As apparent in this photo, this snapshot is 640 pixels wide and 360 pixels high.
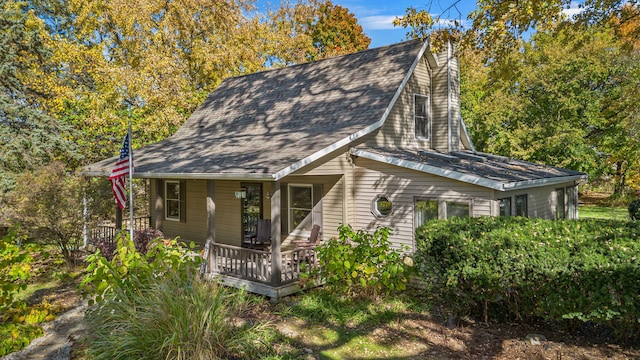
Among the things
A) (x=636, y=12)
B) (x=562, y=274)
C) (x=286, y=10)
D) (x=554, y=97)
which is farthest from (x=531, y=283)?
(x=286, y=10)

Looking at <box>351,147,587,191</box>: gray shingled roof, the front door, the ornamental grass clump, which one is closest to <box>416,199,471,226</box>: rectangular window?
<box>351,147,587,191</box>: gray shingled roof

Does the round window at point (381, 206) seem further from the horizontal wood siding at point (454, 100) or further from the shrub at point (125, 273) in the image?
the shrub at point (125, 273)

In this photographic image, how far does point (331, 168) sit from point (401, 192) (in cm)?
183

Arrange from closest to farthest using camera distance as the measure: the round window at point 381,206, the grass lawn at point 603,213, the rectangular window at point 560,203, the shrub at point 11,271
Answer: the shrub at point 11,271, the round window at point 381,206, the rectangular window at point 560,203, the grass lawn at point 603,213

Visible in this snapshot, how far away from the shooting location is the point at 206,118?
55.9 ft

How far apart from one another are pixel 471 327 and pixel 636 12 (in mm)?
10716

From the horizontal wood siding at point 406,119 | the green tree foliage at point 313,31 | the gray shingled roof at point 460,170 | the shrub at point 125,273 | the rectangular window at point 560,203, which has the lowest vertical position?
the shrub at point 125,273

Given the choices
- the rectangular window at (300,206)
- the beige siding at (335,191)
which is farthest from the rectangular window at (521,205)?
the rectangular window at (300,206)

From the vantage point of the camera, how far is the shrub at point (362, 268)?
8.30 meters

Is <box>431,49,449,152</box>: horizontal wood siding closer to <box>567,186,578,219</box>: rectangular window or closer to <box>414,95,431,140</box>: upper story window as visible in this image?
<box>414,95,431,140</box>: upper story window

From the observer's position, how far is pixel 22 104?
19.9 m

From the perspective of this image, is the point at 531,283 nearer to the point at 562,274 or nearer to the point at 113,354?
the point at 562,274

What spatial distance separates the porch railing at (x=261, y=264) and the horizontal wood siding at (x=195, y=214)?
377 centimetres

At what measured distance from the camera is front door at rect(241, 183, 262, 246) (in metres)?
13.3
